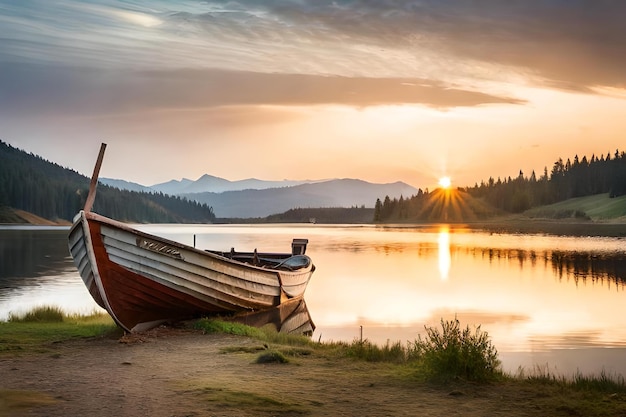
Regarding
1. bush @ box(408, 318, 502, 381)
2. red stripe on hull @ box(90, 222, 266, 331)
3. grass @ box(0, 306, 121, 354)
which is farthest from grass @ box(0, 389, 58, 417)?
red stripe on hull @ box(90, 222, 266, 331)

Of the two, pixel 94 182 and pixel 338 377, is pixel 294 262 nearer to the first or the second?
pixel 94 182

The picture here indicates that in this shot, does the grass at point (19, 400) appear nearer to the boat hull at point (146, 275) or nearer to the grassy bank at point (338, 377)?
the grassy bank at point (338, 377)

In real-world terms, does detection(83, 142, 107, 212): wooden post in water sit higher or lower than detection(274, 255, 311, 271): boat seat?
higher

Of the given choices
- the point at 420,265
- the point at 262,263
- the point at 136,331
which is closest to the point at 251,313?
the point at 136,331

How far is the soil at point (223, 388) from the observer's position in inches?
410

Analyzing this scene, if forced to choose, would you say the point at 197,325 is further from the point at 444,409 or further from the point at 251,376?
the point at 444,409

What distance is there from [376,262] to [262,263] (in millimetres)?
34831

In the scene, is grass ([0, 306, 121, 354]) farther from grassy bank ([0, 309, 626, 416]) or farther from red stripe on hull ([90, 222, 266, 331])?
red stripe on hull ([90, 222, 266, 331])

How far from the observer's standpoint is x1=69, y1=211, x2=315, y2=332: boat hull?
1764 centimetres

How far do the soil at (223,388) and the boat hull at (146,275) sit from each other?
2.35m

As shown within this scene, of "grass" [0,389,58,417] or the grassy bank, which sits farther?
the grassy bank

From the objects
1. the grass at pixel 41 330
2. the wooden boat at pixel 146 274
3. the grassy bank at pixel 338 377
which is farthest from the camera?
the wooden boat at pixel 146 274

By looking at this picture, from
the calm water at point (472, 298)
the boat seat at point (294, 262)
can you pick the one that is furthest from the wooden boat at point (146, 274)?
the boat seat at point (294, 262)

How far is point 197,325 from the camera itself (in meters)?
19.3
